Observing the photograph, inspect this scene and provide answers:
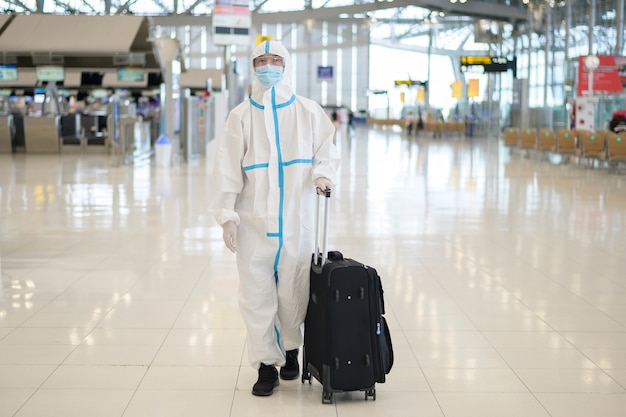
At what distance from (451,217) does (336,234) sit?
212cm

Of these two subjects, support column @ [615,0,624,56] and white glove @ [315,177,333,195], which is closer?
white glove @ [315,177,333,195]

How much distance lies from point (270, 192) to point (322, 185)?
0.81ft

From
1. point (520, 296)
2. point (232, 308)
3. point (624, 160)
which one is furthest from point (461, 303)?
point (624, 160)

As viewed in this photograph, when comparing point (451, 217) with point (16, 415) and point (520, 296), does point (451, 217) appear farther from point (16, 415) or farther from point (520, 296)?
point (16, 415)

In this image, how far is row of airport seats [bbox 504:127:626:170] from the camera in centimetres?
1855

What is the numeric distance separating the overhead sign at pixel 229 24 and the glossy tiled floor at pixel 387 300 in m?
11.7

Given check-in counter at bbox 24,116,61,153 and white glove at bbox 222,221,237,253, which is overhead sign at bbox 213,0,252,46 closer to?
check-in counter at bbox 24,116,61,153

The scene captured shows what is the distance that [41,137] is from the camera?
26.1 meters

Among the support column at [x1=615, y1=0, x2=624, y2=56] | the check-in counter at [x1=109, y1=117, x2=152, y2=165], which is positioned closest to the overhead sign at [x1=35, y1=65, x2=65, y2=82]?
the check-in counter at [x1=109, y1=117, x2=152, y2=165]

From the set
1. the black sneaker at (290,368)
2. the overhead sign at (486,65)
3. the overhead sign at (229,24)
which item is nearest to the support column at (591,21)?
the overhead sign at (486,65)

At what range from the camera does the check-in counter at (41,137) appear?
26.0m

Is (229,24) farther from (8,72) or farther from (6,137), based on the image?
(8,72)

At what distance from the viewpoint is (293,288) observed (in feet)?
13.7

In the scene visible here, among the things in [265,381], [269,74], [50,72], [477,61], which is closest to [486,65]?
[477,61]
